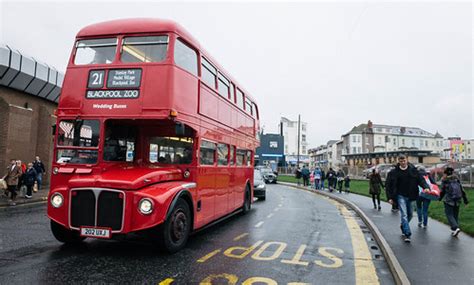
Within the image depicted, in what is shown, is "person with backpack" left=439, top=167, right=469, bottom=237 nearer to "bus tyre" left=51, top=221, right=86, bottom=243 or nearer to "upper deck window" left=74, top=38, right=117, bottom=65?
"upper deck window" left=74, top=38, right=117, bottom=65

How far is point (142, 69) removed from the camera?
6.38 m

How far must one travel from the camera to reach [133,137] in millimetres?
7203

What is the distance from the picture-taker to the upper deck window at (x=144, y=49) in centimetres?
646

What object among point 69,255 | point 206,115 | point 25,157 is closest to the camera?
point 69,255

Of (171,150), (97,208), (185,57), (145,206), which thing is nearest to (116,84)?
(185,57)

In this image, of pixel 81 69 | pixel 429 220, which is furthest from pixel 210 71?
pixel 429 220

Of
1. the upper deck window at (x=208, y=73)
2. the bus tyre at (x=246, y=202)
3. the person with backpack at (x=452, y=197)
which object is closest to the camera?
the upper deck window at (x=208, y=73)

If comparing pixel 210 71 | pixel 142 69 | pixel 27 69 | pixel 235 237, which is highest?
pixel 27 69

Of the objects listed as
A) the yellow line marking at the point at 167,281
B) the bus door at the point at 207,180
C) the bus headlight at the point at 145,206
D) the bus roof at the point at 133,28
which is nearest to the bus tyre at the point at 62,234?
the bus headlight at the point at 145,206

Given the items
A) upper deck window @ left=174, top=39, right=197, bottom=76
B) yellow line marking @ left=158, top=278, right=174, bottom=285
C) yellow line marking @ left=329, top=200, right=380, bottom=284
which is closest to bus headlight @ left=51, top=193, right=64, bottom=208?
yellow line marking @ left=158, top=278, right=174, bottom=285

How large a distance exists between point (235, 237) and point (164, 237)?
2298mm

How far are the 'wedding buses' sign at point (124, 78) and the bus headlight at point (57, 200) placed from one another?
2152 mm

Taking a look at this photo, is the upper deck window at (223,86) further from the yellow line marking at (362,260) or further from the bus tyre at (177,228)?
the yellow line marking at (362,260)

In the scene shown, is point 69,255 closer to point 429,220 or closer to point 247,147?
point 247,147
